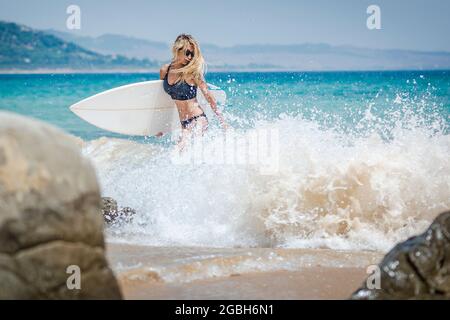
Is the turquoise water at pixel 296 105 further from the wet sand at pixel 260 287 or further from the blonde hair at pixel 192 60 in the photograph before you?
the wet sand at pixel 260 287

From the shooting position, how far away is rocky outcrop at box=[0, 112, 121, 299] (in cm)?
240

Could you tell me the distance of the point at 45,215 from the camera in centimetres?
243

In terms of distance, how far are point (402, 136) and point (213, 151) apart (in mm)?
1845

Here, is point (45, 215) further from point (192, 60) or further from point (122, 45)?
point (122, 45)

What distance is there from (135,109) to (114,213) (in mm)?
2269

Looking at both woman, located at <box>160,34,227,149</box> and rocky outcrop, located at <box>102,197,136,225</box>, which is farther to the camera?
woman, located at <box>160,34,227,149</box>

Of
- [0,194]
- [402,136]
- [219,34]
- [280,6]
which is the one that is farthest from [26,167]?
[219,34]

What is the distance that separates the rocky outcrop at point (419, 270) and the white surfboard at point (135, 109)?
450cm

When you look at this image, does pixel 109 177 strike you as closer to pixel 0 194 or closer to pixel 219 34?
pixel 0 194

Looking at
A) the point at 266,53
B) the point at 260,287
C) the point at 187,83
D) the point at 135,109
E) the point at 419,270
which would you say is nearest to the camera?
the point at 419,270

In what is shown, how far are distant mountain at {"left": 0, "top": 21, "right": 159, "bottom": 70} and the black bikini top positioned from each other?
40.3 metres

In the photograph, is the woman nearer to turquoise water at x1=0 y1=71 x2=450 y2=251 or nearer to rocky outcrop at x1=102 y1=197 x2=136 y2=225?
turquoise water at x1=0 y1=71 x2=450 y2=251

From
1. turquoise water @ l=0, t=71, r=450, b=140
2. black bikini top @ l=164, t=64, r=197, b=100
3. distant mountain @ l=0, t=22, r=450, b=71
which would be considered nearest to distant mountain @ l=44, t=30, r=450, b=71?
distant mountain @ l=0, t=22, r=450, b=71

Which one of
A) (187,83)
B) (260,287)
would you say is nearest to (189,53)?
(187,83)
